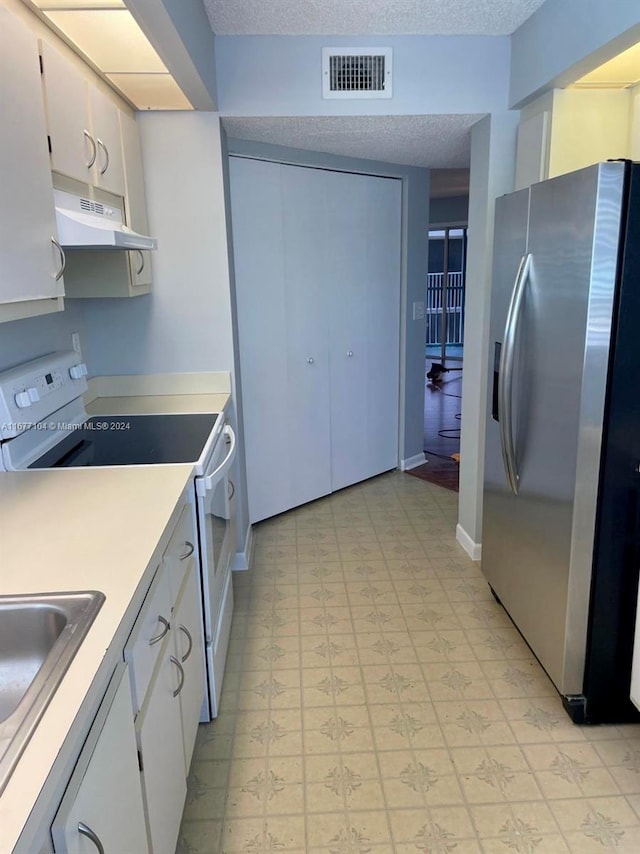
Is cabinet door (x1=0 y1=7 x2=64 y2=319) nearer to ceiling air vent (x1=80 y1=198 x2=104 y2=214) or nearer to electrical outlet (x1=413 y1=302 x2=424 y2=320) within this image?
ceiling air vent (x1=80 y1=198 x2=104 y2=214)

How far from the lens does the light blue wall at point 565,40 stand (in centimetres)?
194

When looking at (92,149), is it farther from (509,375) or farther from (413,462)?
(413,462)

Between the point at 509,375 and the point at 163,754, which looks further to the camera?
the point at 509,375

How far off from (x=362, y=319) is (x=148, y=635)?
311 centimetres

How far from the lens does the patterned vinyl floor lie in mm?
1684

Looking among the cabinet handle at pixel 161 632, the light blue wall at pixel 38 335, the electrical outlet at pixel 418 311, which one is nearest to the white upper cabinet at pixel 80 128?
the light blue wall at pixel 38 335

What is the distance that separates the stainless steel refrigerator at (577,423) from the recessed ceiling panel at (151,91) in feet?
4.45

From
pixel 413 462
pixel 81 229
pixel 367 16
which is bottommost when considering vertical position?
pixel 413 462

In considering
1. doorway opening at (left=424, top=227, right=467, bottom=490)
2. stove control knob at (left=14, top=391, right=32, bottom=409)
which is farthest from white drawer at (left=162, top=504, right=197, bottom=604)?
doorway opening at (left=424, top=227, right=467, bottom=490)

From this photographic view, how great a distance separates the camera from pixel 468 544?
3.29 metres

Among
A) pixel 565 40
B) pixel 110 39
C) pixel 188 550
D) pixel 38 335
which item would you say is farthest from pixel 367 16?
pixel 188 550

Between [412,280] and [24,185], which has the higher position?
[24,185]

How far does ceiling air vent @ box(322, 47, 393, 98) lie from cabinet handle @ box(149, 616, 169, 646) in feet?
7.64

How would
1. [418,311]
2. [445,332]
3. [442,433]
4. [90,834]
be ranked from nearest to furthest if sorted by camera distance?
[90,834], [418,311], [442,433], [445,332]
